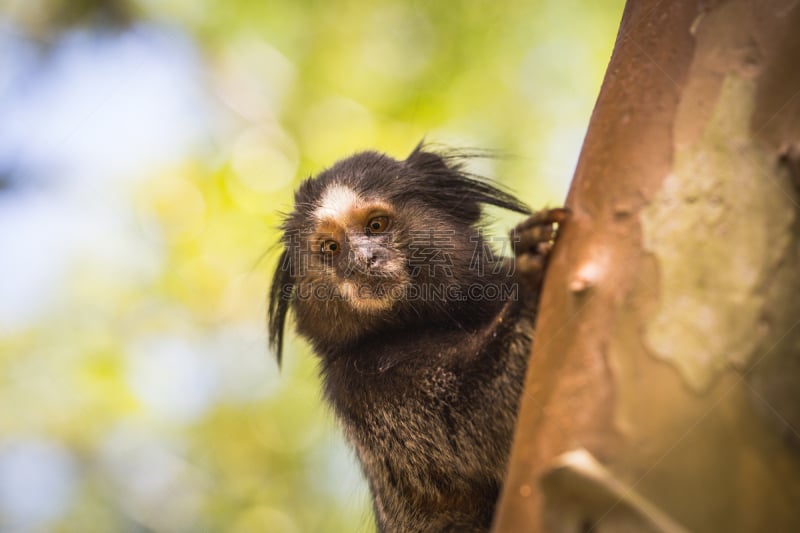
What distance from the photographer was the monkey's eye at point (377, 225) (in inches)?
190

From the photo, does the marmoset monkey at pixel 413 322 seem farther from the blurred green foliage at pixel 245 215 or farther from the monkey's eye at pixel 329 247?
the blurred green foliage at pixel 245 215

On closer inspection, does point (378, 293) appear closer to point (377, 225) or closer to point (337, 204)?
point (377, 225)

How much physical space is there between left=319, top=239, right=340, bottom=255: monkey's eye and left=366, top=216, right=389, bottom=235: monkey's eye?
208mm

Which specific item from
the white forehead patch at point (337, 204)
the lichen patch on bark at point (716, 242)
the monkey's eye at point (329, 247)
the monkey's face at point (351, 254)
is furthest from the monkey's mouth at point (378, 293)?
the lichen patch on bark at point (716, 242)

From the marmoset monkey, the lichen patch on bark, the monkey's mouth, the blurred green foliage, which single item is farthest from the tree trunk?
the blurred green foliage

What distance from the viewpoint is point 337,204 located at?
489cm

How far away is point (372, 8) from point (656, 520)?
27.0ft

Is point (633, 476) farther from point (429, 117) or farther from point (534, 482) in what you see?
point (429, 117)

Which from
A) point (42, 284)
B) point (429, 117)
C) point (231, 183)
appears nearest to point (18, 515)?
point (42, 284)

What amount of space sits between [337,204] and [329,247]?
263mm

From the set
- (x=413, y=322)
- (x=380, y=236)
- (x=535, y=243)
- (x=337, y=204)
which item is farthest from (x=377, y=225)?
(x=535, y=243)

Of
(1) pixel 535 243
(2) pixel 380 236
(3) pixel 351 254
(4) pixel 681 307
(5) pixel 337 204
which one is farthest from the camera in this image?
(5) pixel 337 204

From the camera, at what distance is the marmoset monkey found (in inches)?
149

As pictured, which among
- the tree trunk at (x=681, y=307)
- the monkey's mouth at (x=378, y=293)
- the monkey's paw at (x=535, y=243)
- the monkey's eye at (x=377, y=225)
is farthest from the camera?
the monkey's eye at (x=377, y=225)
